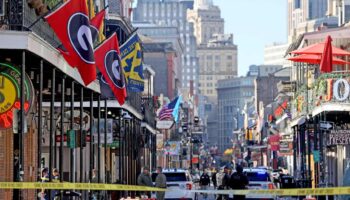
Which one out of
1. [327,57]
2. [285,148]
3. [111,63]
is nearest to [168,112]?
[285,148]

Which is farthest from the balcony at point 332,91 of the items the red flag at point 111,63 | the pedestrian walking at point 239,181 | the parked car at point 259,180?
the red flag at point 111,63

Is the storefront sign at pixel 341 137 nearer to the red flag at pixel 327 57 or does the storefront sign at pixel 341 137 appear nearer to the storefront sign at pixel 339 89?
the storefront sign at pixel 339 89

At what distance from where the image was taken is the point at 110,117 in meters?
54.8

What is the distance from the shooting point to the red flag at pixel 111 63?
105ft

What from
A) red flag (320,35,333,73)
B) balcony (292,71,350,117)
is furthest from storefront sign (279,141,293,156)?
red flag (320,35,333,73)

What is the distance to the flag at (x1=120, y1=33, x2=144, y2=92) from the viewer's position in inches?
1559

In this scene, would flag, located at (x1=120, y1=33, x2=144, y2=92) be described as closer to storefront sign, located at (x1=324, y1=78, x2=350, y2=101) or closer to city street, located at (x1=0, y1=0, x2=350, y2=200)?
city street, located at (x1=0, y1=0, x2=350, y2=200)

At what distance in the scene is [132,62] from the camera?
40250mm

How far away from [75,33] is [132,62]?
15824 mm

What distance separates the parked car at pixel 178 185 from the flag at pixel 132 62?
344cm

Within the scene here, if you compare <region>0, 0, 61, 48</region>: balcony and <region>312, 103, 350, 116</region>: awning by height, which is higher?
<region>0, 0, 61, 48</region>: balcony

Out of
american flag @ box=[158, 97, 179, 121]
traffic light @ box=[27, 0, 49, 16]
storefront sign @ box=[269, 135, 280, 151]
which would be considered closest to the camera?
traffic light @ box=[27, 0, 49, 16]

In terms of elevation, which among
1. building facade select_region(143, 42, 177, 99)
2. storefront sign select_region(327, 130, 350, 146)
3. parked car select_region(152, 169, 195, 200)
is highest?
Result: building facade select_region(143, 42, 177, 99)

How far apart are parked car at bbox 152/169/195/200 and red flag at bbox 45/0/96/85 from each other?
15.1 meters
